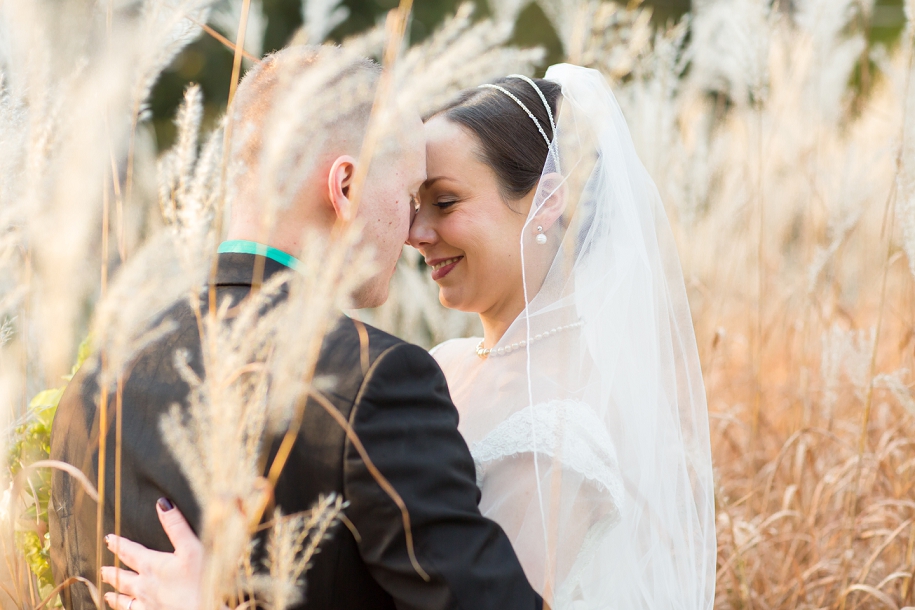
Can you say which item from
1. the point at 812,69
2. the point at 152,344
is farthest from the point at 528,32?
the point at 152,344

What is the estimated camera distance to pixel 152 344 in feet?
6.05

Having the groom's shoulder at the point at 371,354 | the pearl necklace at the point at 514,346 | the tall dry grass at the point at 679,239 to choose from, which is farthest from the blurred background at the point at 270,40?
the groom's shoulder at the point at 371,354

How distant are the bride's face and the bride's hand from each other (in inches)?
56.0

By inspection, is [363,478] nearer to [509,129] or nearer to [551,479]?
[551,479]

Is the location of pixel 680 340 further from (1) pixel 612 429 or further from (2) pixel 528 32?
(2) pixel 528 32

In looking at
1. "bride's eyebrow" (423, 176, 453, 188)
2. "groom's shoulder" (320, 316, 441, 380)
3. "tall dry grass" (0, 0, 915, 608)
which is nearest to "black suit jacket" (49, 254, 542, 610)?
"groom's shoulder" (320, 316, 441, 380)

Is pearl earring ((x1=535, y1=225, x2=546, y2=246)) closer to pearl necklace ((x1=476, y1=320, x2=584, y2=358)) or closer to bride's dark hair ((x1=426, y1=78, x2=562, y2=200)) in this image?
bride's dark hair ((x1=426, y1=78, x2=562, y2=200))

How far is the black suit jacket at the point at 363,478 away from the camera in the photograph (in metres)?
1.65

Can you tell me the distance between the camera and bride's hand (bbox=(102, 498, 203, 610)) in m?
1.60

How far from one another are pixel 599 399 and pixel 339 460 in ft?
3.49

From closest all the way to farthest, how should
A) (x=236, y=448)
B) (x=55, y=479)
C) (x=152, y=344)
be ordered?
(x=236, y=448)
(x=152, y=344)
(x=55, y=479)

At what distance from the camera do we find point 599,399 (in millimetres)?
2461

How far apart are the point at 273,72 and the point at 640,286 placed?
139 cm

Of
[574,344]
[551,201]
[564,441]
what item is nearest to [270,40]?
[551,201]
